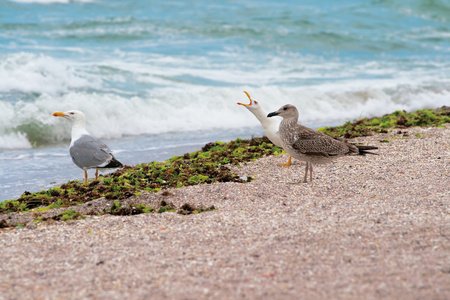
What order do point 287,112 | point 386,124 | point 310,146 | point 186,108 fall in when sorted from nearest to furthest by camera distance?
point 310,146
point 287,112
point 386,124
point 186,108

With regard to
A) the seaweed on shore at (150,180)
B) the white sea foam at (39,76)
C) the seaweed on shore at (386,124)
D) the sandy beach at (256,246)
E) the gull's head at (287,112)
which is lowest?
the sandy beach at (256,246)

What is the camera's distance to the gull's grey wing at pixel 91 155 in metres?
6.78

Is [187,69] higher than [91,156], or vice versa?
[187,69]

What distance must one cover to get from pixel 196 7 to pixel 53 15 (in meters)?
6.93

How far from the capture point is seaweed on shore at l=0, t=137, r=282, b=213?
234 inches

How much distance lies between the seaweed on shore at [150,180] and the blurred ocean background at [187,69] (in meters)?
1.13

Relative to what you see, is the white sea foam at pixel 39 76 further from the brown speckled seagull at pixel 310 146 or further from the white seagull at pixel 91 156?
the brown speckled seagull at pixel 310 146

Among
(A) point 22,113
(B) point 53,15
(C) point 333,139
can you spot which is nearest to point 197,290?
(C) point 333,139

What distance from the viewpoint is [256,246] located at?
4.29 meters

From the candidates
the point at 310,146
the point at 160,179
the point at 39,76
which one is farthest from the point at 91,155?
the point at 39,76

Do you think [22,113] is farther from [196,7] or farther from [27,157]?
[196,7]

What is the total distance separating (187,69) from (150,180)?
454 inches

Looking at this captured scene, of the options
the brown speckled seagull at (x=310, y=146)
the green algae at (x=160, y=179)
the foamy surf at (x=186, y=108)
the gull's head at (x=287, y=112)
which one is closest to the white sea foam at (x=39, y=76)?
the foamy surf at (x=186, y=108)

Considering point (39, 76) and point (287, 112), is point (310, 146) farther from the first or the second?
point (39, 76)
